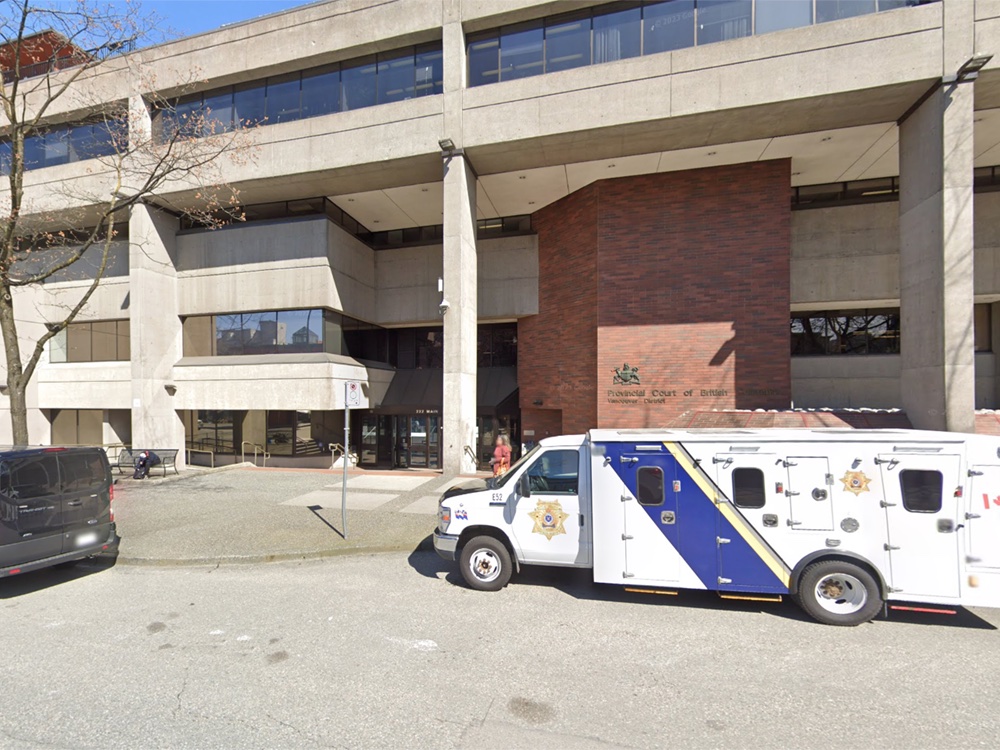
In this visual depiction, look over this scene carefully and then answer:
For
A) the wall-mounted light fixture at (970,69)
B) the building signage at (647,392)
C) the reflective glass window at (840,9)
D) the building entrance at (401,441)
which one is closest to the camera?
the wall-mounted light fixture at (970,69)

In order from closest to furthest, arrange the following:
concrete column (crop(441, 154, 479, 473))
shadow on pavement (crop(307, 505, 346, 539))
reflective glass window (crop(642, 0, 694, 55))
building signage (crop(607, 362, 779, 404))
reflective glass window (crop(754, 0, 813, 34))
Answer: shadow on pavement (crop(307, 505, 346, 539)) → reflective glass window (crop(754, 0, 813, 34)) → reflective glass window (crop(642, 0, 694, 55)) → concrete column (crop(441, 154, 479, 473)) → building signage (crop(607, 362, 779, 404))

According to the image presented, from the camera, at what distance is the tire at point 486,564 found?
548 cm

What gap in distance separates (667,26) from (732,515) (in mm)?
13297

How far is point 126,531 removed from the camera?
7742 mm

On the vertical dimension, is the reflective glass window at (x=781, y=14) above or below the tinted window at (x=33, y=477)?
above

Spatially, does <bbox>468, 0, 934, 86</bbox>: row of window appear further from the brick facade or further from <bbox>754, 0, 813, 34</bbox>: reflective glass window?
the brick facade

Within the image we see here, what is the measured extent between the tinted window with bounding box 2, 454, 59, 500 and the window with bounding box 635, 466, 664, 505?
7.34 meters

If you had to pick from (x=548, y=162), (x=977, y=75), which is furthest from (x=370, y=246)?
(x=977, y=75)

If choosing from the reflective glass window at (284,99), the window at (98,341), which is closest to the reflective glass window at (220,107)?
the reflective glass window at (284,99)

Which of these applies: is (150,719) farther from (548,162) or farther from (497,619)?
(548,162)

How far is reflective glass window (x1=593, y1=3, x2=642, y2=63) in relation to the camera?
1211 centimetres

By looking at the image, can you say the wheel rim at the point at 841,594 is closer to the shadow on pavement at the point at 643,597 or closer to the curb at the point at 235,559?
the shadow on pavement at the point at 643,597

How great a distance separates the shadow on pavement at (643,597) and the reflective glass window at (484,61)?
13313mm

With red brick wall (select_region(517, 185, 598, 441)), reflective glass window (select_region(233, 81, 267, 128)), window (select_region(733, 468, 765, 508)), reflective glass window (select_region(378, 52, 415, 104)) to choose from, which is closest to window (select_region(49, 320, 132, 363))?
reflective glass window (select_region(233, 81, 267, 128))
